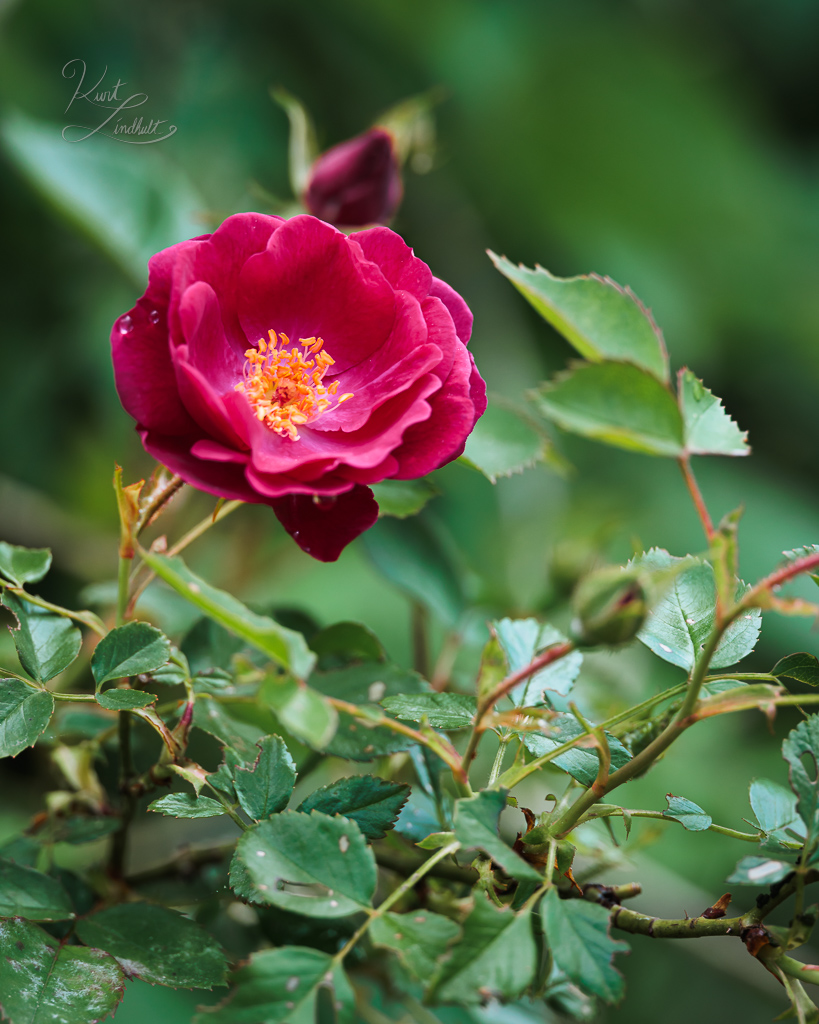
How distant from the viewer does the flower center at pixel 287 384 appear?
19.7 inches

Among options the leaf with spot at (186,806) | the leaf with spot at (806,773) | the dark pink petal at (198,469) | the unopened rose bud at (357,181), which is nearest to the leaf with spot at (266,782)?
the leaf with spot at (186,806)

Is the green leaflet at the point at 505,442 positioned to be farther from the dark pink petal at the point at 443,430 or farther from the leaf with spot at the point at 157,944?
the leaf with spot at the point at 157,944

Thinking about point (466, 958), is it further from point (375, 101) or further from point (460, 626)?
point (375, 101)

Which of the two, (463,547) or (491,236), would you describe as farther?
(491,236)

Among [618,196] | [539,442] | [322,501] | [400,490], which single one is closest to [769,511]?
[618,196]

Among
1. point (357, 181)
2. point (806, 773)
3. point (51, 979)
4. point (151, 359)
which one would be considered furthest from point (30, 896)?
point (357, 181)

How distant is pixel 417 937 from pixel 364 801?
82 millimetres

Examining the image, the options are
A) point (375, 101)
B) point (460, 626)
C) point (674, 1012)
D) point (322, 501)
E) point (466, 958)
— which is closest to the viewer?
point (466, 958)

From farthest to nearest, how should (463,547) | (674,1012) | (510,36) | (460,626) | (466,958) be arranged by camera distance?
(510,36)
(674,1012)
(463,547)
(460,626)
(466,958)

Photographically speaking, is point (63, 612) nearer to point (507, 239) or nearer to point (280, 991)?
point (280, 991)

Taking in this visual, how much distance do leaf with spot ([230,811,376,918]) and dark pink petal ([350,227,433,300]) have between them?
0.90 ft

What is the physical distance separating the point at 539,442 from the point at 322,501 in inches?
10.8

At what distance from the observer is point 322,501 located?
417mm

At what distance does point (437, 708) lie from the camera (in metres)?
0.40
